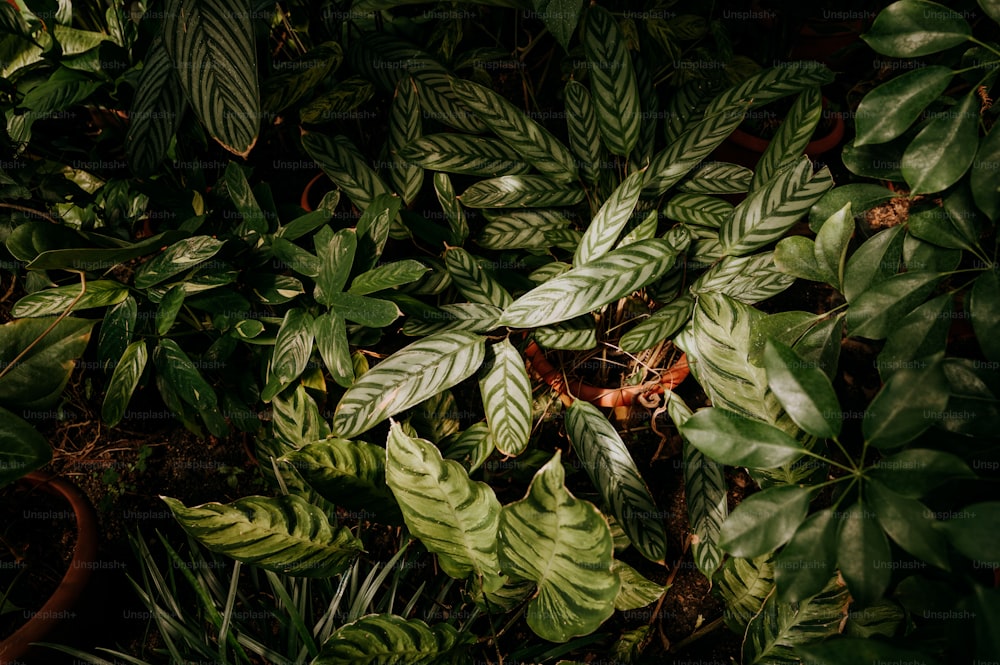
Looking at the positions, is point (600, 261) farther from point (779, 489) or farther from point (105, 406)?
point (105, 406)

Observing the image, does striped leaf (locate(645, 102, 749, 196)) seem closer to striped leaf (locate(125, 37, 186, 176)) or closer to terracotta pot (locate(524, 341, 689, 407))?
terracotta pot (locate(524, 341, 689, 407))

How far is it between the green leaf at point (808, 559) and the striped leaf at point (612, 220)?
56 cm

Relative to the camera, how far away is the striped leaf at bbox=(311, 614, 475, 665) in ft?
A: 2.63

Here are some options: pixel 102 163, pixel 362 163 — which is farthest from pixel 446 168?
pixel 102 163

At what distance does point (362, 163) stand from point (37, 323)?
0.69 meters

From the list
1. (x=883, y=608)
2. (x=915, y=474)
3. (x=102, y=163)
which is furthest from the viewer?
(x=102, y=163)

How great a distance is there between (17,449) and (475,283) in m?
0.76

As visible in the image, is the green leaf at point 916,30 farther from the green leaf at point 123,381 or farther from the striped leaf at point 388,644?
the green leaf at point 123,381

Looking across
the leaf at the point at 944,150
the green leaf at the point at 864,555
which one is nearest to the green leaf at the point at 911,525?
the green leaf at the point at 864,555

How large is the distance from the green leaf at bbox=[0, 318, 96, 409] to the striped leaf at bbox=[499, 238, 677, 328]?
26.8 inches

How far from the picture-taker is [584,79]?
1559mm

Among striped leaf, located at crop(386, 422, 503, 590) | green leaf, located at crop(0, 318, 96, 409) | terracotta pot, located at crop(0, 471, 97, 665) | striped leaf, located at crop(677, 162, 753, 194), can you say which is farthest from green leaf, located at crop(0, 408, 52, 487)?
striped leaf, located at crop(677, 162, 753, 194)

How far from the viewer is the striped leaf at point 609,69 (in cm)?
110

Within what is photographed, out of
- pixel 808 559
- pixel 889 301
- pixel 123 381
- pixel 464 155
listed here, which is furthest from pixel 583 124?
pixel 123 381
